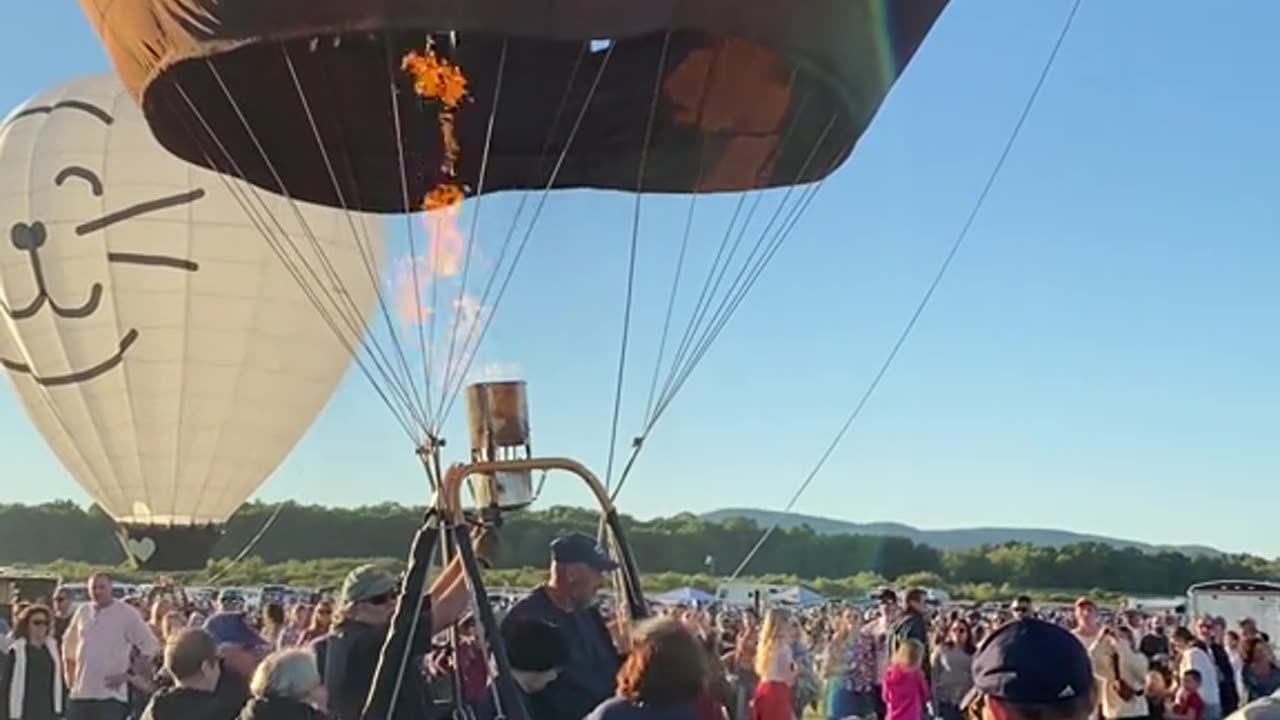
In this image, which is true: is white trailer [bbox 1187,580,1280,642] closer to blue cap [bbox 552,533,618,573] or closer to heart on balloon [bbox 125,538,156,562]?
heart on balloon [bbox 125,538,156,562]

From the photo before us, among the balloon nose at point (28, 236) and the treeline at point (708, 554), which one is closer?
the balloon nose at point (28, 236)

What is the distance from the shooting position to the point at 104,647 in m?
8.59

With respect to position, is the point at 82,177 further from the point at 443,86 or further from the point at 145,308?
the point at 443,86

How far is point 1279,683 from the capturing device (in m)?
10.4

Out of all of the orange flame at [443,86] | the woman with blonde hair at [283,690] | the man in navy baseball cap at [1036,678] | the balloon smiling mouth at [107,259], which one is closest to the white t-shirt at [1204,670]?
the orange flame at [443,86]

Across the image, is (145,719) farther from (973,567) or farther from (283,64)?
(973,567)

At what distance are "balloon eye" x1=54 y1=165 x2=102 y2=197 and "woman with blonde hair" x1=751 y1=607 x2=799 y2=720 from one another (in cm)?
1286

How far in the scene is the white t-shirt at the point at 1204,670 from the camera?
9.77 meters

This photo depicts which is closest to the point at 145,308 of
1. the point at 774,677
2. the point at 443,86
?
the point at 443,86

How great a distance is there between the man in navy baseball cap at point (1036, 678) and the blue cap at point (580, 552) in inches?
102

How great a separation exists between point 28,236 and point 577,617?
50.8 ft

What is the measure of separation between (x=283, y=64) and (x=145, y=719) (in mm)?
4106

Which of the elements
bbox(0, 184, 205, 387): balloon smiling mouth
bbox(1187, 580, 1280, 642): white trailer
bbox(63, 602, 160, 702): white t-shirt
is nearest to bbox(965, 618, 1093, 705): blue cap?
bbox(63, 602, 160, 702): white t-shirt

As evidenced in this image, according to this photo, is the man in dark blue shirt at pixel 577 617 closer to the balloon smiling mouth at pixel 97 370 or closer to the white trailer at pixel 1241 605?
the balloon smiling mouth at pixel 97 370
